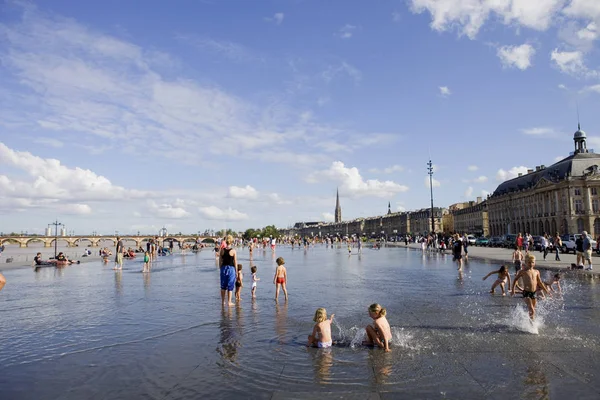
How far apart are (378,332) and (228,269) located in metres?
5.52

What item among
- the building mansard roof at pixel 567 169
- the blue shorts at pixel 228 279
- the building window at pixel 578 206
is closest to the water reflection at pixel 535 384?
the blue shorts at pixel 228 279

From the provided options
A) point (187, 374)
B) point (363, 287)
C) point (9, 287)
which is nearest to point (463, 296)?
point (363, 287)

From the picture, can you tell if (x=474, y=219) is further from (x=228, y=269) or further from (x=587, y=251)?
(x=228, y=269)

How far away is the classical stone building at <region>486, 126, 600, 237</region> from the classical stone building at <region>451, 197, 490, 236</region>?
843 inches

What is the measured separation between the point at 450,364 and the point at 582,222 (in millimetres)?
109096

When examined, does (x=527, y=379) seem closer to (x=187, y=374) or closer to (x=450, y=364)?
(x=450, y=364)

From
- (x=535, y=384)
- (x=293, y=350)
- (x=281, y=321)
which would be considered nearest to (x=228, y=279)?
(x=281, y=321)

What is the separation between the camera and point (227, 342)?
7863mm

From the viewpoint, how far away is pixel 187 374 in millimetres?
6102

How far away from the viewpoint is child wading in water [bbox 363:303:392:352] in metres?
7.34

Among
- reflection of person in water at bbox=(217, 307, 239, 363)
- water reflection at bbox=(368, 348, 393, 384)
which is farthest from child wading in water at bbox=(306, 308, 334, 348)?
reflection of person in water at bbox=(217, 307, 239, 363)

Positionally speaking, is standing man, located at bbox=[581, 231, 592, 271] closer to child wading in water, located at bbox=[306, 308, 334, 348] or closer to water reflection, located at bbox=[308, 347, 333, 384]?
child wading in water, located at bbox=[306, 308, 334, 348]

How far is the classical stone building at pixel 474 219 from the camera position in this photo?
15375 cm

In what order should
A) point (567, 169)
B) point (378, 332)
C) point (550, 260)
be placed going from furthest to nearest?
point (567, 169) → point (550, 260) → point (378, 332)
